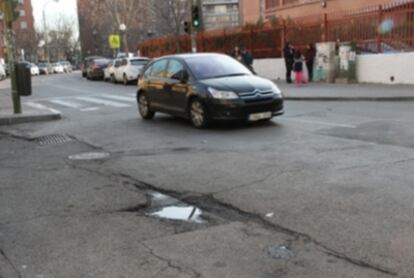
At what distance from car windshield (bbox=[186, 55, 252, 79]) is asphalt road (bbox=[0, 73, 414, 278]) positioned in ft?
5.06

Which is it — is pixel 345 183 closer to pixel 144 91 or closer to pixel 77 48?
pixel 144 91

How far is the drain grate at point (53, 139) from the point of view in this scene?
12.1 meters

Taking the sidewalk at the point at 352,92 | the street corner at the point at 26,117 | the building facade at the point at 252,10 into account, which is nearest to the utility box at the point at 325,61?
the sidewalk at the point at 352,92

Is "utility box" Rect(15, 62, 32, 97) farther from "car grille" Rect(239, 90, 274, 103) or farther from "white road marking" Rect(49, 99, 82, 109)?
"car grille" Rect(239, 90, 274, 103)

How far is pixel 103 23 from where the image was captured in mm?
88750

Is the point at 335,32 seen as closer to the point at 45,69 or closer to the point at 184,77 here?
the point at 184,77

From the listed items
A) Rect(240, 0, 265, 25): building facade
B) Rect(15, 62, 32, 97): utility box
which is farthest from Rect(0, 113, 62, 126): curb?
Rect(240, 0, 265, 25): building facade

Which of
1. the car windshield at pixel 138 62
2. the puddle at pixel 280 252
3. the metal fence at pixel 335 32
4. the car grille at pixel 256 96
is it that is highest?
the metal fence at pixel 335 32

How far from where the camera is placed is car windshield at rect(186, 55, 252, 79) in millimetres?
13145

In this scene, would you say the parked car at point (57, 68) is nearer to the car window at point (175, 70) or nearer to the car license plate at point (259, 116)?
the car window at point (175, 70)

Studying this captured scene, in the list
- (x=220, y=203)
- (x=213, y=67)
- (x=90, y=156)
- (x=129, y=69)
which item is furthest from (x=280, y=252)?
(x=129, y=69)

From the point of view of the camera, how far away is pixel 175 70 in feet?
45.1

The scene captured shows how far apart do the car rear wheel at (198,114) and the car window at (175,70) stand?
0.84m

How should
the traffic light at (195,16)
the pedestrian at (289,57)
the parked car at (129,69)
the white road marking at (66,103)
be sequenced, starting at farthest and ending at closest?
the parked car at (129,69), the traffic light at (195,16), the pedestrian at (289,57), the white road marking at (66,103)
